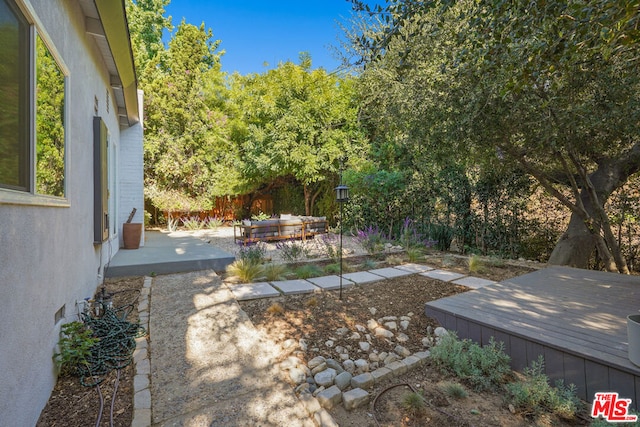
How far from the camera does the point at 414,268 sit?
5797mm

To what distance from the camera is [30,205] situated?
6.09 feet

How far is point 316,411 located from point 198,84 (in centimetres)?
1375

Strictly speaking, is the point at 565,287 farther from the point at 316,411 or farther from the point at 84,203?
the point at 84,203

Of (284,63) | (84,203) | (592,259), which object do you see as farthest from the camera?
(284,63)

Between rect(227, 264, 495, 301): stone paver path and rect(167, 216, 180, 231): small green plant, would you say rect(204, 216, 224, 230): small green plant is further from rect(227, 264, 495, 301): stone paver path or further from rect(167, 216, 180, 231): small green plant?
rect(227, 264, 495, 301): stone paver path

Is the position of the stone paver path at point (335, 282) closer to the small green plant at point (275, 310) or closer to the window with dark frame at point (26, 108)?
the small green plant at point (275, 310)

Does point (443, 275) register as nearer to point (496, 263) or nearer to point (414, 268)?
point (414, 268)

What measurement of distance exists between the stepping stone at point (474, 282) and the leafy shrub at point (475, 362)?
1.93 metres

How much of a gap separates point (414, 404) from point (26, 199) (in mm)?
2726

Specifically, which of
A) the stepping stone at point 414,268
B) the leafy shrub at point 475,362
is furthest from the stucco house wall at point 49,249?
the stepping stone at point 414,268

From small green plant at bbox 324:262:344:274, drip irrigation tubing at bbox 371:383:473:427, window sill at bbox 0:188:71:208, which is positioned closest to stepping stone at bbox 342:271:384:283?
small green plant at bbox 324:262:344:274

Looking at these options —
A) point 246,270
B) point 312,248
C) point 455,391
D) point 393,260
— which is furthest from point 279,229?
point 455,391

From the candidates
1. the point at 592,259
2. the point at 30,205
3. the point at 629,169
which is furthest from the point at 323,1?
the point at 30,205

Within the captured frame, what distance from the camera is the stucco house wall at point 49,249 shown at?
1.59 meters
